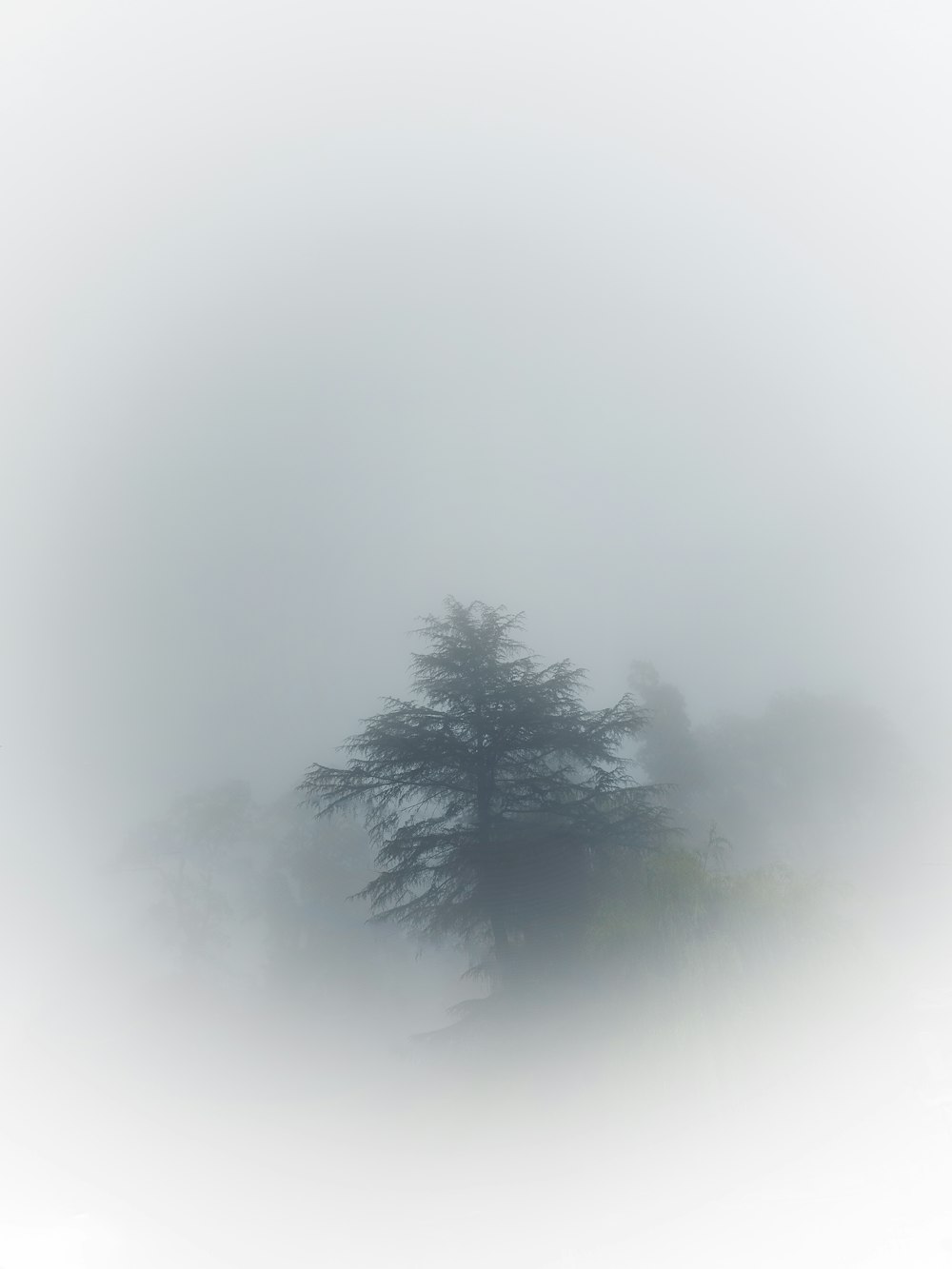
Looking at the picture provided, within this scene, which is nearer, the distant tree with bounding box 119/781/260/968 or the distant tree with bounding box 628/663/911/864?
the distant tree with bounding box 119/781/260/968

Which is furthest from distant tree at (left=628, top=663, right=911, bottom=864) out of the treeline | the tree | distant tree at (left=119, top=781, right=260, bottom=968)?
distant tree at (left=119, top=781, right=260, bottom=968)

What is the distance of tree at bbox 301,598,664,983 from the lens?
227 inches

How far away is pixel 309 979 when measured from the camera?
583 centimetres

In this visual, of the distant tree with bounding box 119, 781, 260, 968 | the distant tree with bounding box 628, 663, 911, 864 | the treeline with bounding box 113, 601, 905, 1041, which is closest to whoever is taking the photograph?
the treeline with bounding box 113, 601, 905, 1041

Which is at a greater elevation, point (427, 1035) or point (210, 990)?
point (210, 990)

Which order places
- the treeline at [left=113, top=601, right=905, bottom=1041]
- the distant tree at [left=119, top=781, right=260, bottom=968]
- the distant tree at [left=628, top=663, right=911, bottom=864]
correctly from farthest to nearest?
1. the distant tree at [left=628, top=663, right=911, bottom=864]
2. the distant tree at [left=119, top=781, right=260, bottom=968]
3. the treeline at [left=113, top=601, right=905, bottom=1041]

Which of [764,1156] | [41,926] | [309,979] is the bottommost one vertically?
[764,1156]

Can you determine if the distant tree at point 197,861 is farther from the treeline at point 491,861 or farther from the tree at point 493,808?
the tree at point 493,808

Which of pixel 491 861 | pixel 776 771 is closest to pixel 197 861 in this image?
pixel 491 861

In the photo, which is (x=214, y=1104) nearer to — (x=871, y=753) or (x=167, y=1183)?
(x=167, y=1183)

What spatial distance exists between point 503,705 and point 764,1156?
3.94 m

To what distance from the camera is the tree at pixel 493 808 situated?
19.0 ft

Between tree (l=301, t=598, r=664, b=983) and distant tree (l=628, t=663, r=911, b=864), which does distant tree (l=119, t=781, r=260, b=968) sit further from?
distant tree (l=628, t=663, r=911, b=864)

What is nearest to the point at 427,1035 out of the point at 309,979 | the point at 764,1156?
the point at 309,979
